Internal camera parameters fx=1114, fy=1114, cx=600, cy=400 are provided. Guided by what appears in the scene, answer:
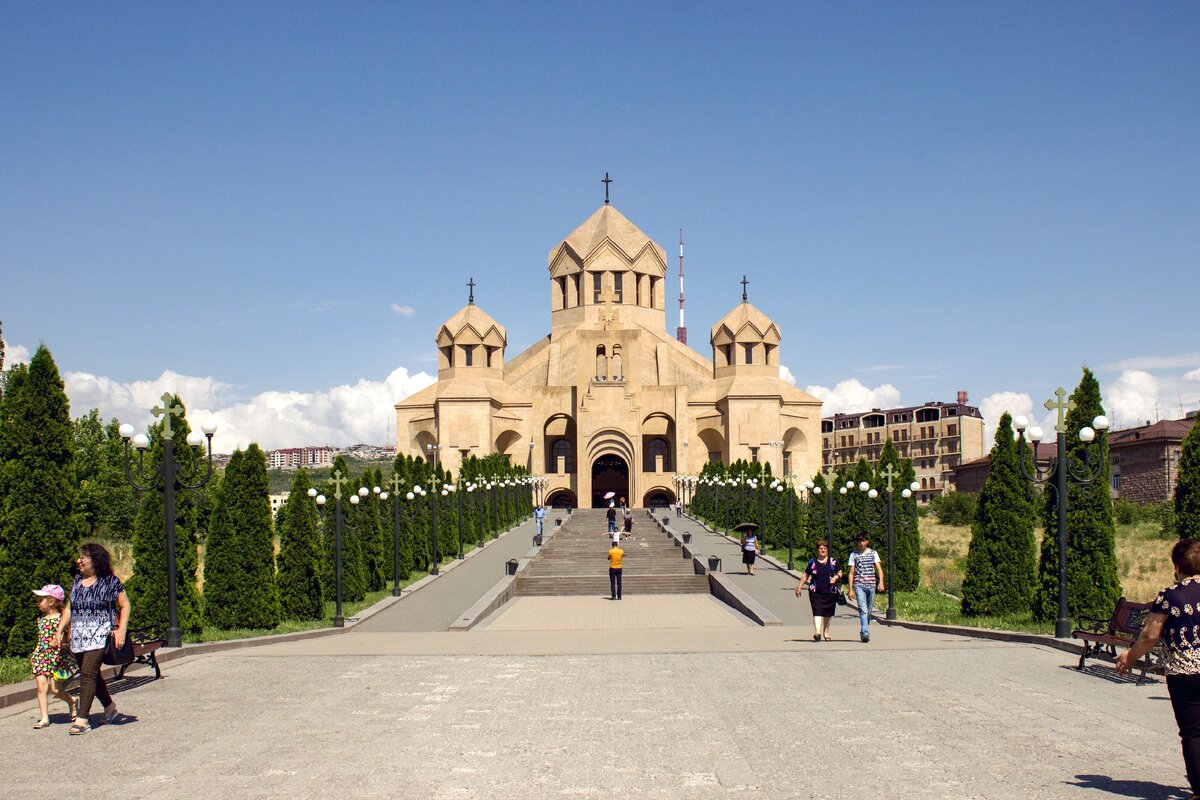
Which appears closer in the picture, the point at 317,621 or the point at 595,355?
the point at 317,621

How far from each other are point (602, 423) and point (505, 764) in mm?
46522

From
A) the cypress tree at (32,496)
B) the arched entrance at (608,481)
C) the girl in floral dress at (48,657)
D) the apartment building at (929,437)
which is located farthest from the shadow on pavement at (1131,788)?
the apartment building at (929,437)

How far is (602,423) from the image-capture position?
175 ft

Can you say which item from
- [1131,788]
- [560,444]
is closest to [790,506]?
[1131,788]

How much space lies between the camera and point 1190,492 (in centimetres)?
1320

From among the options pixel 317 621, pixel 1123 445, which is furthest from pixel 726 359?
A: pixel 317 621

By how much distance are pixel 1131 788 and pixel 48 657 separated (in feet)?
23.9

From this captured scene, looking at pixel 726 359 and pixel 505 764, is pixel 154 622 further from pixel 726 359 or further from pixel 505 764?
pixel 726 359

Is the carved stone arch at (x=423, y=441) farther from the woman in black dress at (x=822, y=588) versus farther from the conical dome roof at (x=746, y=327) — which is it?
the woman in black dress at (x=822, y=588)

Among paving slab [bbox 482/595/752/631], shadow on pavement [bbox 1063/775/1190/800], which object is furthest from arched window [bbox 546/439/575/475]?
shadow on pavement [bbox 1063/775/1190/800]

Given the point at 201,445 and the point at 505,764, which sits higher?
the point at 201,445

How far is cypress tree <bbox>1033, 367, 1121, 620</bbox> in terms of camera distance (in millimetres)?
14469

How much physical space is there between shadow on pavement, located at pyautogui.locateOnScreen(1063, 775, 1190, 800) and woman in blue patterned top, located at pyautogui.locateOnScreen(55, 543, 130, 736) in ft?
21.2

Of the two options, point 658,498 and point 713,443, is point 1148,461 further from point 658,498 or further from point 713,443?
point 658,498
